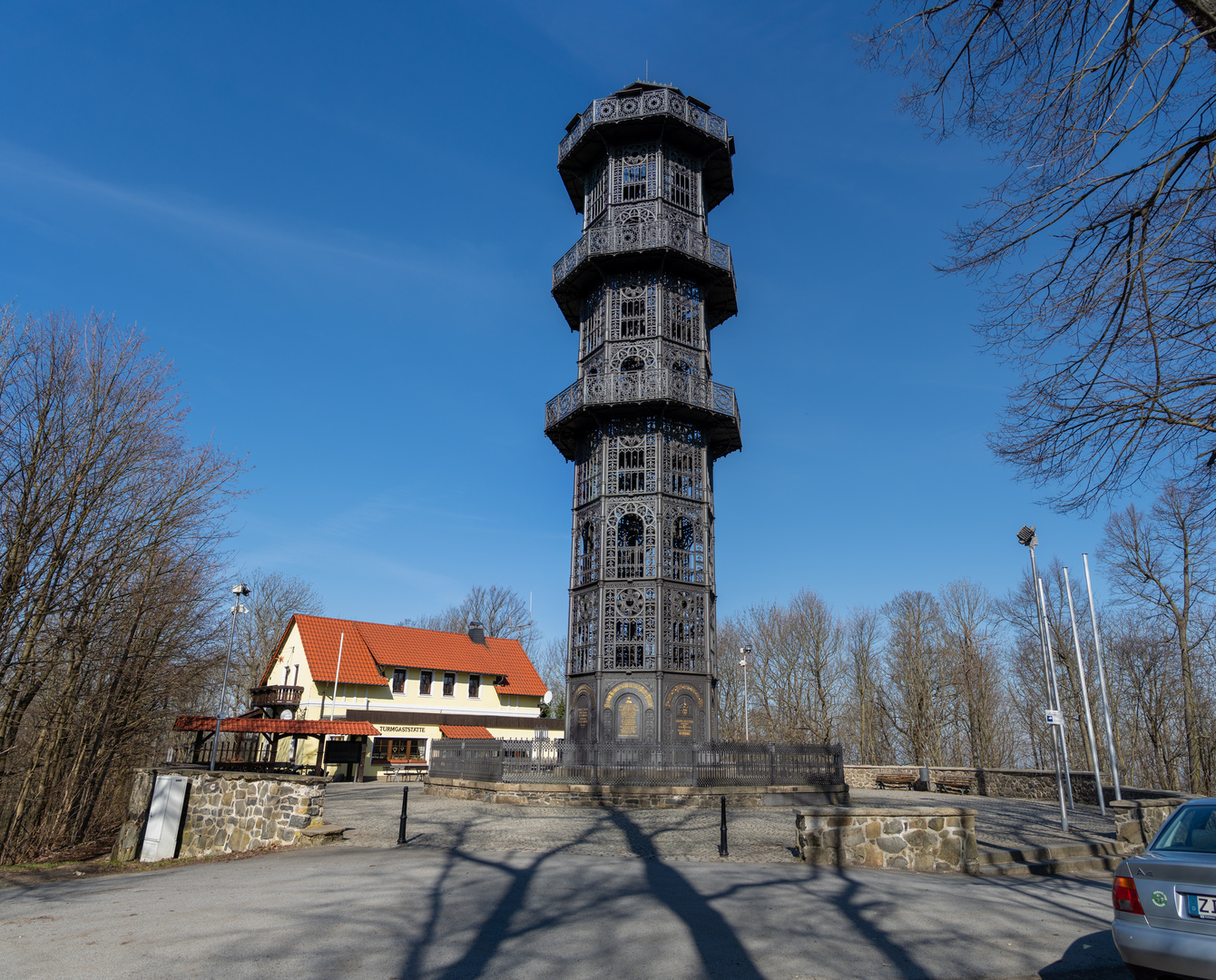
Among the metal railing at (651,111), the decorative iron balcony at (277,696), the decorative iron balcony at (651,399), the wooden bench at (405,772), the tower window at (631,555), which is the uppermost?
the metal railing at (651,111)

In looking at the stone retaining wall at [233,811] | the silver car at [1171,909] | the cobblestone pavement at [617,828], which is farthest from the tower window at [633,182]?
the silver car at [1171,909]

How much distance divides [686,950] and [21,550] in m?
15.3

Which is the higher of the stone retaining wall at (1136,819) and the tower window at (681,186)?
the tower window at (681,186)

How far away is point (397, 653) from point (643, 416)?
23.4 meters

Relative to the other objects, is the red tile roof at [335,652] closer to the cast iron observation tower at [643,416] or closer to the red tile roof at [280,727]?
the red tile roof at [280,727]

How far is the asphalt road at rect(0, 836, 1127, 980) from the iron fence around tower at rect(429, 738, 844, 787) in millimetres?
7566

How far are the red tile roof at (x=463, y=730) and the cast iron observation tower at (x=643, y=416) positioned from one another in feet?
60.5

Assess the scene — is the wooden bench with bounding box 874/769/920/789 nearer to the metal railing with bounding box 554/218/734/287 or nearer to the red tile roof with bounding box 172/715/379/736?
the metal railing with bounding box 554/218/734/287

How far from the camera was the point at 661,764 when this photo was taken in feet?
60.3

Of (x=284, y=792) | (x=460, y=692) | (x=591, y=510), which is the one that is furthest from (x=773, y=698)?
(x=284, y=792)

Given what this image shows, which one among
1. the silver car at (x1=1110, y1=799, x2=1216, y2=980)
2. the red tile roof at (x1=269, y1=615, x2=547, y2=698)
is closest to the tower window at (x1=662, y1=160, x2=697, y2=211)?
the silver car at (x1=1110, y1=799, x2=1216, y2=980)

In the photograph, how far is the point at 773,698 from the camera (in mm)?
45969

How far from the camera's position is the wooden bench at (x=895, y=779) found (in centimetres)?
2973

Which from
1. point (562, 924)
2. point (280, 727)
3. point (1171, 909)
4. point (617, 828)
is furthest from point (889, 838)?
point (280, 727)
